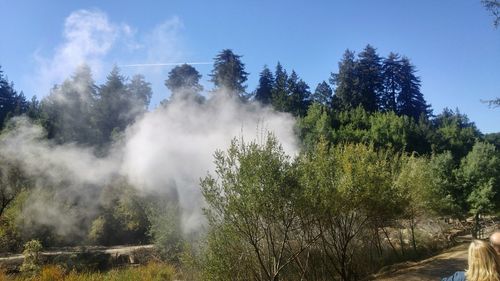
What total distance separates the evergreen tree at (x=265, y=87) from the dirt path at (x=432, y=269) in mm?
30310

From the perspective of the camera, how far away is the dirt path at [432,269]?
49.0 feet

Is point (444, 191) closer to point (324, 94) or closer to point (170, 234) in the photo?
point (170, 234)

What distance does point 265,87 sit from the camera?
49375 millimetres

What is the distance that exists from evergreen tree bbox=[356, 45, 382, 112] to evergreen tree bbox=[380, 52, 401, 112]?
3.17ft

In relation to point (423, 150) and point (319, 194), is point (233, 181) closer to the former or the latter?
point (319, 194)

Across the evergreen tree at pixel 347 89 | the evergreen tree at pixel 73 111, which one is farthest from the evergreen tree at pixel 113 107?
the evergreen tree at pixel 347 89

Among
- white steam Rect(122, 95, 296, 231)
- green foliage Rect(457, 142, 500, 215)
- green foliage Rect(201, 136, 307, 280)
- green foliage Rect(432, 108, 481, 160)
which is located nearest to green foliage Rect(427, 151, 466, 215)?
green foliage Rect(457, 142, 500, 215)

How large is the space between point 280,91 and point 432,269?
3058 centimetres

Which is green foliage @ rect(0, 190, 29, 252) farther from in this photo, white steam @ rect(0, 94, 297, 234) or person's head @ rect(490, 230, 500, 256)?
person's head @ rect(490, 230, 500, 256)

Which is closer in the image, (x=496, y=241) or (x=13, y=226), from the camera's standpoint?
(x=496, y=241)

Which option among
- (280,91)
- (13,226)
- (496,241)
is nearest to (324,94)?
(280,91)

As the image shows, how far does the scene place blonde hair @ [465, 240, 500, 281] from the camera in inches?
124

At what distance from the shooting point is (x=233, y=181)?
31.3 ft

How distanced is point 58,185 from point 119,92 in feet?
87.7
